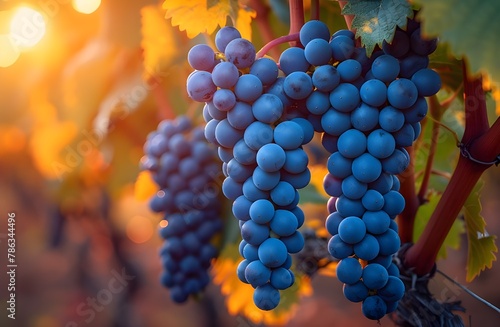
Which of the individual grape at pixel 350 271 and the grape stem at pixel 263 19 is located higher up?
the grape stem at pixel 263 19

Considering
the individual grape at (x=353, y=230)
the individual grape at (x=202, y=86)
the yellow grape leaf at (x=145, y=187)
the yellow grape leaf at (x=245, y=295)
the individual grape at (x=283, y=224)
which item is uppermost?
the individual grape at (x=202, y=86)

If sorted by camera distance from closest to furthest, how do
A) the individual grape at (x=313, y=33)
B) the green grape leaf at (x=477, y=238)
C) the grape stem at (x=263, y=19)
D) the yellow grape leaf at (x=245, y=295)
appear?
the individual grape at (x=313, y=33), the green grape leaf at (x=477, y=238), the grape stem at (x=263, y=19), the yellow grape leaf at (x=245, y=295)

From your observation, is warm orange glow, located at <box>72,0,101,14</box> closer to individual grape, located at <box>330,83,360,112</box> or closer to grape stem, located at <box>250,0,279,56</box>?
grape stem, located at <box>250,0,279,56</box>

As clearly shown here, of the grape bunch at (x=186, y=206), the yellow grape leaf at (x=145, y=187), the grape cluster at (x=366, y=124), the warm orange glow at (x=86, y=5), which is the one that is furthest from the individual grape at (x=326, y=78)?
the warm orange glow at (x=86, y=5)

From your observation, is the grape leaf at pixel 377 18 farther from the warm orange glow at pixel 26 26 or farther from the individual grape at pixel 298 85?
the warm orange glow at pixel 26 26

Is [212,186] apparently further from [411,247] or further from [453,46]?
[453,46]

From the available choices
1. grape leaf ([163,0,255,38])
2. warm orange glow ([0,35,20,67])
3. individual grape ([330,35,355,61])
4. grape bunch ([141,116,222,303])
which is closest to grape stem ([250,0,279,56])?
grape bunch ([141,116,222,303])
